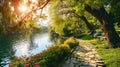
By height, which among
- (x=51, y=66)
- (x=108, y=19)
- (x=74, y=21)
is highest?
(x=74, y=21)

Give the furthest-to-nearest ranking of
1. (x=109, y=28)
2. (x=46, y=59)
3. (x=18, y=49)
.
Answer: (x=18, y=49) → (x=109, y=28) → (x=46, y=59)

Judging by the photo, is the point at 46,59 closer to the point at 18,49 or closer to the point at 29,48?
the point at 29,48

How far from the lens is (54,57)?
1828cm

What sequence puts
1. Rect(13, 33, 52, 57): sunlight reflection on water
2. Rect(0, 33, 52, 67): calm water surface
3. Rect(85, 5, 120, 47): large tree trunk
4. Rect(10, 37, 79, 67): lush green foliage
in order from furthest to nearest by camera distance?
Rect(13, 33, 52, 57): sunlight reflection on water < Rect(0, 33, 52, 67): calm water surface < Rect(85, 5, 120, 47): large tree trunk < Rect(10, 37, 79, 67): lush green foliage

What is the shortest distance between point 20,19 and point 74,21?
43.9 metres

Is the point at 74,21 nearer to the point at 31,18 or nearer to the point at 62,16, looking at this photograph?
the point at 62,16

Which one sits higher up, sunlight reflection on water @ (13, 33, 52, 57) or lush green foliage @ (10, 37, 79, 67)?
sunlight reflection on water @ (13, 33, 52, 57)

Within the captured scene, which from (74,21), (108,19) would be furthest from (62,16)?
(108,19)

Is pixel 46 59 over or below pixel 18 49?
below

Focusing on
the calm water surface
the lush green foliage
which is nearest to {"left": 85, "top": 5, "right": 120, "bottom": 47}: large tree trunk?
the lush green foliage

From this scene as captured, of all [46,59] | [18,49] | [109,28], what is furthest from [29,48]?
[46,59]

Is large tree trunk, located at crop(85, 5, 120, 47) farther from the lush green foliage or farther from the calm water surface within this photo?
the calm water surface

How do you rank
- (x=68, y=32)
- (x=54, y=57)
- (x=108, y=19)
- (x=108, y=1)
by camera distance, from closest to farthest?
(x=54, y=57), (x=108, y=1), (x=108, y=19), (x=68, y=32)

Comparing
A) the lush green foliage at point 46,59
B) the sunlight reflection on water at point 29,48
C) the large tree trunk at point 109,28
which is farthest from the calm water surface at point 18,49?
the lush green foliage at point 46,59
